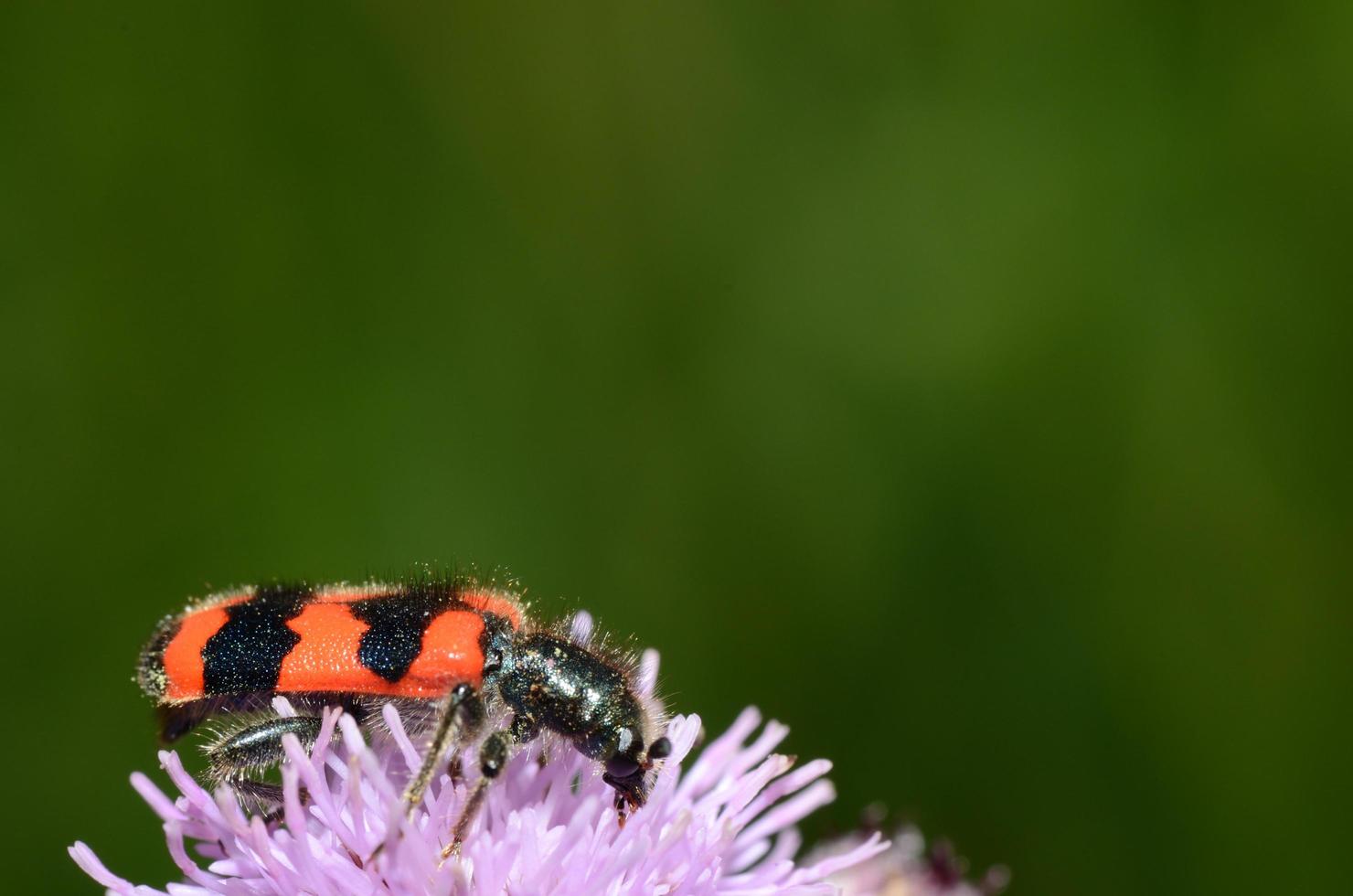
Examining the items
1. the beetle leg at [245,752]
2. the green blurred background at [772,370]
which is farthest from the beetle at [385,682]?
the green blurred background at [772,370]

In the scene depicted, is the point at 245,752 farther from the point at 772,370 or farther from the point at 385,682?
the point at 772,370

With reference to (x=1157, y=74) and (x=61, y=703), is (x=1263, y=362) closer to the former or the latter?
(x=1157, y=74)

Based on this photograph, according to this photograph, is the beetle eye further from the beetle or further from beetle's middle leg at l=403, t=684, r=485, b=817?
beetle's middle leg at l=403, t=684, r=485, b=817

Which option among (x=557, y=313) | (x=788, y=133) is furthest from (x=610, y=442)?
(x=788, y=133)

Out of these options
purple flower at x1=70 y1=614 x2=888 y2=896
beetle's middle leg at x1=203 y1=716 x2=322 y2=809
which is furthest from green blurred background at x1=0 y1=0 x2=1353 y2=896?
beetle's middle leg at x1=203 y1=716 x2=322 y2=809

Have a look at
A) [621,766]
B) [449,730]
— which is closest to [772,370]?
[621,766]

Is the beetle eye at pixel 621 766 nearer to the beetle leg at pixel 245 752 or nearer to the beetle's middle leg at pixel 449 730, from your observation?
the beetle's middle leg at pixel 449 730

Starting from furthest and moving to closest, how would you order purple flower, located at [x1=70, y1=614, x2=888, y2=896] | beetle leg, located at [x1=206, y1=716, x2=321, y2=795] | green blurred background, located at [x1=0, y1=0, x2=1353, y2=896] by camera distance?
green blurred background, located at [x1=0, y1=0, x2=1353, y2=896] < beetle leg, located at [x1=206, y1=716, x2=321, y2=795] < purple flower, located at [x1=70, y1=614, x2=888, y2=896]
